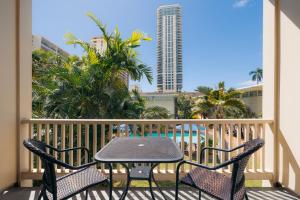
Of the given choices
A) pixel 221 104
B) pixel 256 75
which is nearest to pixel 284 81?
pixel 221 104

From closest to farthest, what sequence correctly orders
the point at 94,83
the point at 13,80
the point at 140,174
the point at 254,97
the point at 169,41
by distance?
the point at 140,174 < the point at 13,80 < the point at 94,83 < the point at 169,41 < the point at 254,97

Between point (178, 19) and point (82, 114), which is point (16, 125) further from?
point (178, 19)

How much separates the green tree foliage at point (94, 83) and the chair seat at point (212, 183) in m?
3.51

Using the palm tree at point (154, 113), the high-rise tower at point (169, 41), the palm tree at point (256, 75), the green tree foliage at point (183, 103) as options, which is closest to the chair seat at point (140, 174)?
the palm tree at point (154, 113)

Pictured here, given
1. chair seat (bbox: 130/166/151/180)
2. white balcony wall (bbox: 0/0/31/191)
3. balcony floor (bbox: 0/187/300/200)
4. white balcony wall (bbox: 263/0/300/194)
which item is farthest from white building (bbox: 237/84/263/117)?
white balcony wall (bbox: 0/0/31/191)

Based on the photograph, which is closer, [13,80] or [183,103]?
[13,80]

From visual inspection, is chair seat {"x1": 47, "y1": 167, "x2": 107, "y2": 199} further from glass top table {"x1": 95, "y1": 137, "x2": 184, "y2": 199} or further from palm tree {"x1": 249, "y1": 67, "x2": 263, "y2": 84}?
palm tree {"x1": 249, "y1": 67, "x2": 263, "y2": 84}

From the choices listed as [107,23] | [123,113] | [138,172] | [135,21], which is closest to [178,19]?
[135,21]

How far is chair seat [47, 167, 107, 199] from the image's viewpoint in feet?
5.75

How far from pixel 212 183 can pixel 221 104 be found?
943cm

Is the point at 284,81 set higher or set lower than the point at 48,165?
higher

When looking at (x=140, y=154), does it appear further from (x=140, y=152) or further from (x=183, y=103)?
(x=183, y=103)

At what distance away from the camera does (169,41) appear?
43.7ft

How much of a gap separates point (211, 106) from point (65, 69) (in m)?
8.27
